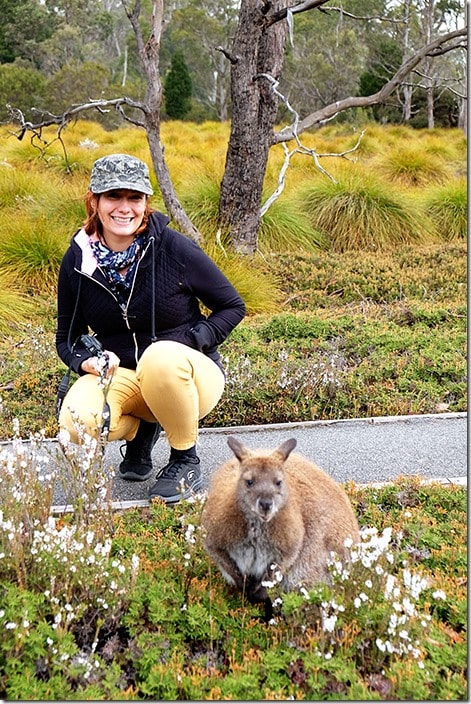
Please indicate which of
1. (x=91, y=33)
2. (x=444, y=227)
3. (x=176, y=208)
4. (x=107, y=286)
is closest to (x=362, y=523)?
(x=107, y=286)

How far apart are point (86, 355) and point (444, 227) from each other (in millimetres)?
10036

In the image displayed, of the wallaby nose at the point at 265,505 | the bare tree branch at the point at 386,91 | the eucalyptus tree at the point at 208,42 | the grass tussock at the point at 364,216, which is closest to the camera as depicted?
the wallaby nose at the point at 265,505

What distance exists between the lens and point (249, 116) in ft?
30.6

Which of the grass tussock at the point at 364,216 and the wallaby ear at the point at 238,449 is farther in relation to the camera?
the grass tussock at the point at 364,216

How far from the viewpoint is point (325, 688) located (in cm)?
254

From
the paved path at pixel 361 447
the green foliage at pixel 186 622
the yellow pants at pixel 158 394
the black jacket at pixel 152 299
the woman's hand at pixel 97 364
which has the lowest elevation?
the paved path at pixel 361 447

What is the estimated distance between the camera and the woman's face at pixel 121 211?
3902mm

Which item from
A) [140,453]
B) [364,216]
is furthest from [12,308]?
[364,216]

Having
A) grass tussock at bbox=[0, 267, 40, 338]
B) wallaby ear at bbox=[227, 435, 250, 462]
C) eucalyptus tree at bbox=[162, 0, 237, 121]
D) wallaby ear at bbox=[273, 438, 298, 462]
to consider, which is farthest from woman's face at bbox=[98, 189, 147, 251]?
eucalyptus tree at bbox=[162, 0, 237, 121]

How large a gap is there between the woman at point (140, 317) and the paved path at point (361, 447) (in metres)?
0.57

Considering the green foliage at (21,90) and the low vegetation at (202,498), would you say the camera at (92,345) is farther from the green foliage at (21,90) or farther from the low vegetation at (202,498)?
the green foliage at (21,90)

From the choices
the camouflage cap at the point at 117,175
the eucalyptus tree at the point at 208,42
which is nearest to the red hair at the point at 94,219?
the camouflage cap at the point at 117,175

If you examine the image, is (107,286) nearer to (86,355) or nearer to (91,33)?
(86,355)

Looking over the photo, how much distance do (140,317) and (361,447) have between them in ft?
6.38
